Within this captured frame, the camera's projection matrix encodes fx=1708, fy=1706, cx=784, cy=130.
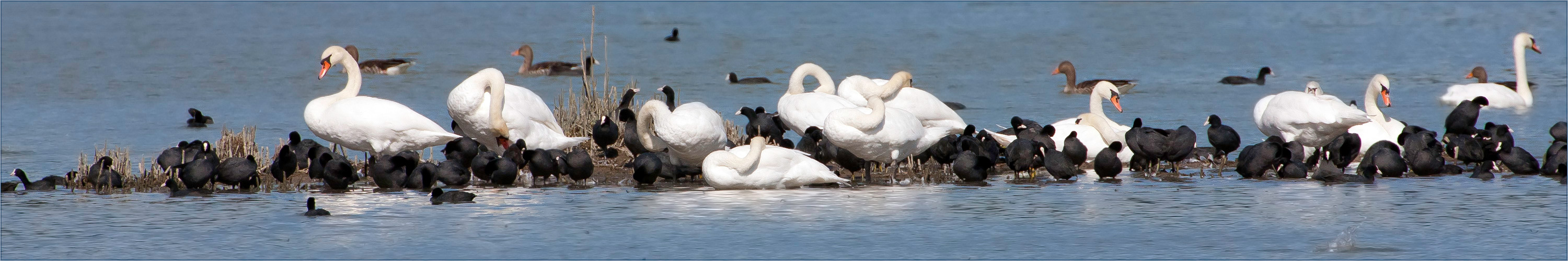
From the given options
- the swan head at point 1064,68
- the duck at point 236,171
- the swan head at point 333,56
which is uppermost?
the swan head at point 1064,68

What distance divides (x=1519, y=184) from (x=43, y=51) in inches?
918

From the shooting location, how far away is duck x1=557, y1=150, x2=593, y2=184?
10.1m

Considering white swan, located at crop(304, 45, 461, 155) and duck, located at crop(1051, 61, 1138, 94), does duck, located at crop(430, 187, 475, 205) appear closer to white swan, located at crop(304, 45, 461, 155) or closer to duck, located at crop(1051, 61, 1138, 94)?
white swan, located at crop(304, 45, 461, 155)

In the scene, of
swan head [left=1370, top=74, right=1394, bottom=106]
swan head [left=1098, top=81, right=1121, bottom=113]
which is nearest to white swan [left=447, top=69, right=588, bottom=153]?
swan head [left=1098, top=81, right=1121, bottom=113]

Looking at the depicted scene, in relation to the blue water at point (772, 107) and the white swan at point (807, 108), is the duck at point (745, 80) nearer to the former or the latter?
the blue water at point (772, 107)

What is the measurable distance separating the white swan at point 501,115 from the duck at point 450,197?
6.99 ft

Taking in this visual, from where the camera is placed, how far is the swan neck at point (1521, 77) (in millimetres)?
18297

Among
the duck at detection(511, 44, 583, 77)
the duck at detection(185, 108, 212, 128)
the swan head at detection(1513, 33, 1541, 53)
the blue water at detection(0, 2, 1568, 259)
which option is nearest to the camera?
the blue water at detection(0, 2, 1568, 259)

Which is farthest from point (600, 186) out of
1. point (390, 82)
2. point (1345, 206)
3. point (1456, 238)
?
point (390, 82)

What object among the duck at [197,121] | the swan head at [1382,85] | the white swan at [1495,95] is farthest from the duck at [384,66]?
the swan head at [1382,85]

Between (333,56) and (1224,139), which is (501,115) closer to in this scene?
(333,56)

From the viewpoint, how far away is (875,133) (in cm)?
1020

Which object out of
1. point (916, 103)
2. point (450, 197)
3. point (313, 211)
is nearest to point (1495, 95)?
point (916, 103)

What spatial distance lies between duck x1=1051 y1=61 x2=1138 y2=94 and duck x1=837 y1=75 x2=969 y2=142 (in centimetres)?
672
